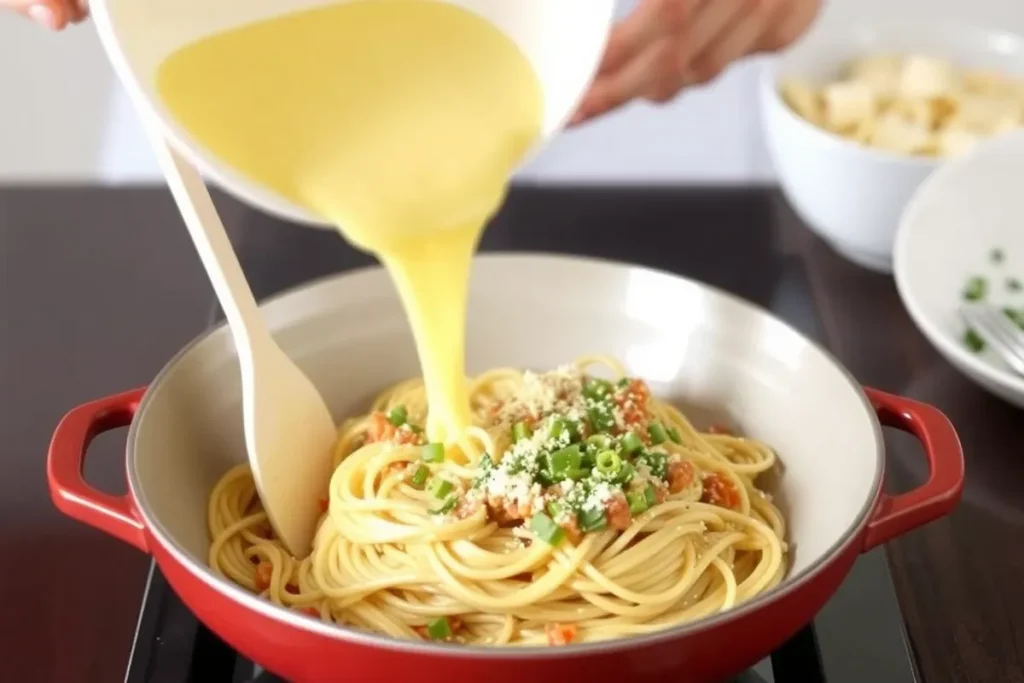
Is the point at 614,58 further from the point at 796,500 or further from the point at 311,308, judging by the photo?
the point at 796,500

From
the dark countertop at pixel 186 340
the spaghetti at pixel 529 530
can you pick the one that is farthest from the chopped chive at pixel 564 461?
the dark countertop at pixel 186 340

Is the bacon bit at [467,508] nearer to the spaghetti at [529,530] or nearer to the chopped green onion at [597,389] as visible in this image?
the spaghetti at [529,530]

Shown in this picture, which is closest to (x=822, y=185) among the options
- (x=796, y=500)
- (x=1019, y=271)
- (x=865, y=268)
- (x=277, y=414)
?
(x=865, y=268)

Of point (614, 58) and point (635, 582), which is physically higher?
point (614, 58)

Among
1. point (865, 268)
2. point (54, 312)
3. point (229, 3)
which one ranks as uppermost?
point (229, 3)

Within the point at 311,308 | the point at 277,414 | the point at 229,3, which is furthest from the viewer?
the point at 311,308

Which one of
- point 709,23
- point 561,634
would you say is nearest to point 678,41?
point 709,23

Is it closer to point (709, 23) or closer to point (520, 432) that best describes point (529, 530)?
point (520, 432)
